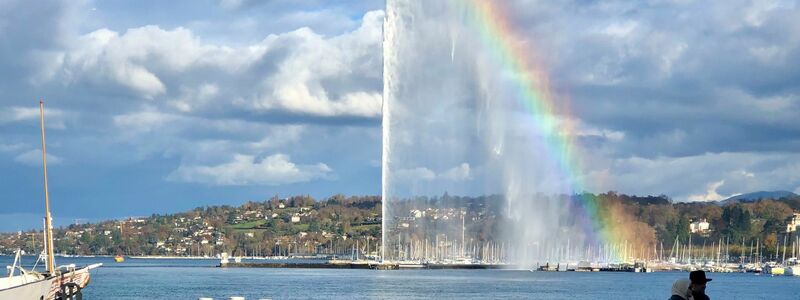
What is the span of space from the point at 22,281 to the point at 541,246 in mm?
152851

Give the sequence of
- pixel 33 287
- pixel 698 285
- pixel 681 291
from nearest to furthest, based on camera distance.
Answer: pixel 698 285
pixel 681 291
pixel 33 287

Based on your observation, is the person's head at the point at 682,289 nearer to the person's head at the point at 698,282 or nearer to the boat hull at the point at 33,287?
the person's head at the point at 698,282

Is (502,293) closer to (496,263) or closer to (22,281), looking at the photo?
(22,281)

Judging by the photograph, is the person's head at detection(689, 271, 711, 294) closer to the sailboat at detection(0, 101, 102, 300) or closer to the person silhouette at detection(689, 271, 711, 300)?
the person silhouette at detection(689, 271, 711, 300)

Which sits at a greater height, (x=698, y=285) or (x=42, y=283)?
(x=698, y=285)

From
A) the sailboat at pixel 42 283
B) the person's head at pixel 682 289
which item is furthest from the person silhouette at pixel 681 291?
the sailboat at pixel 42 283

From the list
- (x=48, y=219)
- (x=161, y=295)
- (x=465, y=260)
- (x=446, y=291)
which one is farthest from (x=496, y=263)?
(x=48, y=219)

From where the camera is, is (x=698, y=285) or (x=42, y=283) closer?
(x=698, y=285)

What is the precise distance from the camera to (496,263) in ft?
645

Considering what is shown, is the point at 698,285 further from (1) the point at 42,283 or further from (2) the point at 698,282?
(1) the point at 42,283

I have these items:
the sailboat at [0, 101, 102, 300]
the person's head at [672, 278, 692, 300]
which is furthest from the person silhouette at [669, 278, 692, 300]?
the sailboat at [0, 101, 102, 300]

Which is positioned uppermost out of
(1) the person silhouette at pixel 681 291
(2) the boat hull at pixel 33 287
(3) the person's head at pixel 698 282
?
(3) the person's head at pixel 698 282

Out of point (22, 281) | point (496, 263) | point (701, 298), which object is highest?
point (701, 298)

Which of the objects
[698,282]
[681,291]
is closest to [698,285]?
[698,282]
